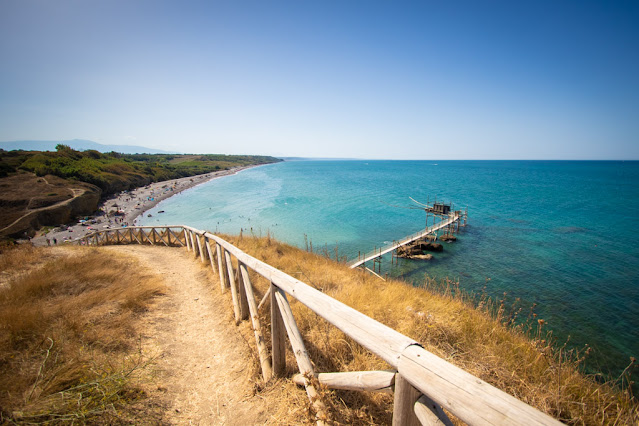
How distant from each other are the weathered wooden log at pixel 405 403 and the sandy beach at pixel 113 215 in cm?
2195

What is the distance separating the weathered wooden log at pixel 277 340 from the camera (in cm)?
305

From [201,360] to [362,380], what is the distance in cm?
304

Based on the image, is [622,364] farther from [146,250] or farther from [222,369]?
[146,250]

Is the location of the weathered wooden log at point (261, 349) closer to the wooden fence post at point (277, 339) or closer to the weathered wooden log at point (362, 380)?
the wooden fence post at point (277, 339)

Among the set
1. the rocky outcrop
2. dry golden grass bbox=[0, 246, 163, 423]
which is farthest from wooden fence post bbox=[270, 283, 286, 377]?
the rocky outcrop

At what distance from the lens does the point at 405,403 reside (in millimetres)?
1545

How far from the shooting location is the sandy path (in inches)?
112

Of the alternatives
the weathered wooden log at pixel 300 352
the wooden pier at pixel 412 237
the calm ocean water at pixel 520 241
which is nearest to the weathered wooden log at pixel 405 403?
the weathered wooden log at pixel 300 352

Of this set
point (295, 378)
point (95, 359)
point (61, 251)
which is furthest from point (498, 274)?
point (61, 251)

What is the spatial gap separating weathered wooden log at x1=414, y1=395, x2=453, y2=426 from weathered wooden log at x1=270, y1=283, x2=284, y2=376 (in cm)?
190

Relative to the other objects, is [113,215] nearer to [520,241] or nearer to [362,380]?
[362,380]

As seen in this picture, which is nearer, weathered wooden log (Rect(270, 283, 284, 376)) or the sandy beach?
weathered wooden log (Rect(270, 283, 284, 376))

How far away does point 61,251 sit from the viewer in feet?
30.3

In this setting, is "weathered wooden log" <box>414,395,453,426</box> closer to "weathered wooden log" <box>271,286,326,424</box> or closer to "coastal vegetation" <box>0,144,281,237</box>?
"weathered wooden log" <box>271,286,326,424</box>
